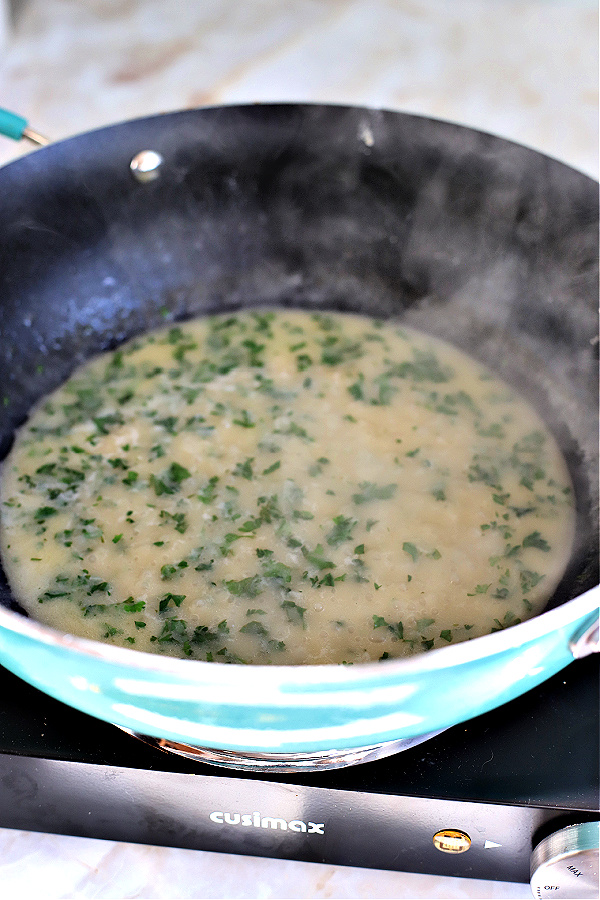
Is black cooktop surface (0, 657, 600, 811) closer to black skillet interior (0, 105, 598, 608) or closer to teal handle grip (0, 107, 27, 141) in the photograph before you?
black skillet interior (0, 105, 598, 608)

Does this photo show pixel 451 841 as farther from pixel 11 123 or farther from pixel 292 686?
pixel 11 123

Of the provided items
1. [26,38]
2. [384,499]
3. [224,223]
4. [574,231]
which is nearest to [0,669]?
[384,499]

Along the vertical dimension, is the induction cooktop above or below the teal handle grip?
below

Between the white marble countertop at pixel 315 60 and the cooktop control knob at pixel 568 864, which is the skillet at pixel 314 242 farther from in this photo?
the white marble countertop at pixel 315 60

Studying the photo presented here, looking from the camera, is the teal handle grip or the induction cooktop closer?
the induction cooktop

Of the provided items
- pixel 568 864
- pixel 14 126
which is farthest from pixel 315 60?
pixel 568 864

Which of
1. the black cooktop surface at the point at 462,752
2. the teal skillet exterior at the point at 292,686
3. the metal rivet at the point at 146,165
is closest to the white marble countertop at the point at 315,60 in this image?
the metal rivet at the point at 146,165

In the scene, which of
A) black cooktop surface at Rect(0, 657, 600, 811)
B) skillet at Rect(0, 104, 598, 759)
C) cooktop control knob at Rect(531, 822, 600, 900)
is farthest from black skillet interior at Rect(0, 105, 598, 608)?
cooktop control knob at Rect(531, 822, 600, 900)
